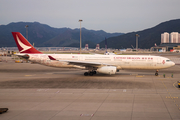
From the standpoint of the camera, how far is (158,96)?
2142 centimetres

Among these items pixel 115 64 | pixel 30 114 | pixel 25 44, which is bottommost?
pixel 30 114

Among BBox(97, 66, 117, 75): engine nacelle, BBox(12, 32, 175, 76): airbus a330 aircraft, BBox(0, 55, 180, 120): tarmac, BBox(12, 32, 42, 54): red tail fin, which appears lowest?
BBox(0, 55, 180, 120): tarmac

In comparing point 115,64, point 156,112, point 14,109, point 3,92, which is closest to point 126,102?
point 156,112

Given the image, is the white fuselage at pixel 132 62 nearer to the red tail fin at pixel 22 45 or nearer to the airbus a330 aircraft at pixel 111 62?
the airbus a330 aircraft at pixel 111 62

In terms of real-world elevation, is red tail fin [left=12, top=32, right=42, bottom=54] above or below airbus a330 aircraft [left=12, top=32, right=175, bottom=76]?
above

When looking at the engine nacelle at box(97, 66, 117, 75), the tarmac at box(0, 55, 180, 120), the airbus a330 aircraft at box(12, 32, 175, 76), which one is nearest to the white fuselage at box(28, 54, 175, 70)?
the airbus a330 aircraft at box(12, 32, 175, 76)

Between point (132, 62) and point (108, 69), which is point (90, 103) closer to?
point (108, 69)

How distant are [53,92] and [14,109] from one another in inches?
284

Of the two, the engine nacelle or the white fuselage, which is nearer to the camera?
the engine nacelle

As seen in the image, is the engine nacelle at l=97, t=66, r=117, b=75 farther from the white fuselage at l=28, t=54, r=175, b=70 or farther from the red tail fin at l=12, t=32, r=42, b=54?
the red tail fin at l=12, t=32, r=42, b=54

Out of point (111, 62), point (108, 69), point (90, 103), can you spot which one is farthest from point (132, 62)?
point (90, 103)

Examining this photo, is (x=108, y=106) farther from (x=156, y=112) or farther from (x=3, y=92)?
(x=3, y=92)

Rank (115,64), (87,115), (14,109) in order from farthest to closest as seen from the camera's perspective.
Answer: (115,64) → (14,109) → (87,115)

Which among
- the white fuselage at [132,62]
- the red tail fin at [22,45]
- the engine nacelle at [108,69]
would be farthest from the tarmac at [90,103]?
the red tail fin at [22,45]
